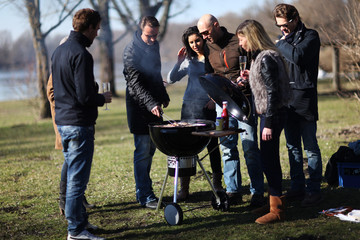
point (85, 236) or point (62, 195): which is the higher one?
point (62, 195)

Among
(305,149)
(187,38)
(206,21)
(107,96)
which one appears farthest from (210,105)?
(107,96)

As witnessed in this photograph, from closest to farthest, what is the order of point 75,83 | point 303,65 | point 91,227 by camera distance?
point 75,83 → point 91,227 → point 303,65

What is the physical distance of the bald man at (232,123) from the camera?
16.3 feet

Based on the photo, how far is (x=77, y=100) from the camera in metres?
3.82

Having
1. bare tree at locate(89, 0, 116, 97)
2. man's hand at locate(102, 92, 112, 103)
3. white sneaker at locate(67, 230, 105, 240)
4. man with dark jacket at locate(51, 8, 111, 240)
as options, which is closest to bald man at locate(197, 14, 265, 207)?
man's hand at locate(102, 92, 112, 103)

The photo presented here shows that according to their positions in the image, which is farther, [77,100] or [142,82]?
[142,82]

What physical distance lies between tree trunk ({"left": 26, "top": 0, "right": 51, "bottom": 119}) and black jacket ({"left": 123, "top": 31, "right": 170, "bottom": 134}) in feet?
39.4

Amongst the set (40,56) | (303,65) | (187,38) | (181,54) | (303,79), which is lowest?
(303,79)

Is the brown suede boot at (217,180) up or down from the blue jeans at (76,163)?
down

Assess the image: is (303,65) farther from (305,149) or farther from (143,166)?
(143,166)

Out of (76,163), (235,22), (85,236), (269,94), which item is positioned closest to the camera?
(76,163)

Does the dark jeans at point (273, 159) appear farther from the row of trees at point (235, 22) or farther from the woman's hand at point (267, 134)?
the row of trees at point (235, 22)

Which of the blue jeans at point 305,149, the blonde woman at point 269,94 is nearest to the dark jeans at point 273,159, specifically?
the blonde woman at point 269,94

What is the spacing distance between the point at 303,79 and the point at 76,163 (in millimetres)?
2517
